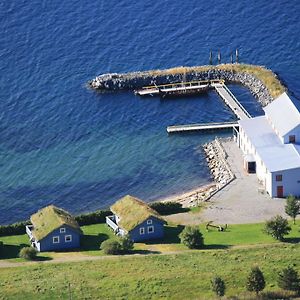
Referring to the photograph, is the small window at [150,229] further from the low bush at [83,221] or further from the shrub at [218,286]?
the shrub at [218,286]

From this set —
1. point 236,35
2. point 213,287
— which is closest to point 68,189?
point 213,287

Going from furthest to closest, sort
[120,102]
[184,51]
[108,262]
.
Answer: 1. [184,51]
2. [120,102]
3. [108,262]

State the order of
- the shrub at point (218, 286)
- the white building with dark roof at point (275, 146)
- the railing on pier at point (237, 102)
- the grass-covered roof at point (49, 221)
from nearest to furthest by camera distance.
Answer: the shrub at point (218, 286), the grass-covered roof at point (49, 221), the white building with dark roof at point (275, 146), the railing on pier at point (237, 102)

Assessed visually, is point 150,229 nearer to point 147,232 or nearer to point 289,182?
point 147,232

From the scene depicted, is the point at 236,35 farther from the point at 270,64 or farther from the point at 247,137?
the point at 247,137

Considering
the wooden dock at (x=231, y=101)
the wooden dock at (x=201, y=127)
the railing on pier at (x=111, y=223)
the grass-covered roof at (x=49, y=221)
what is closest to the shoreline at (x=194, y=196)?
the railing on pier at (x=111, y=223)
